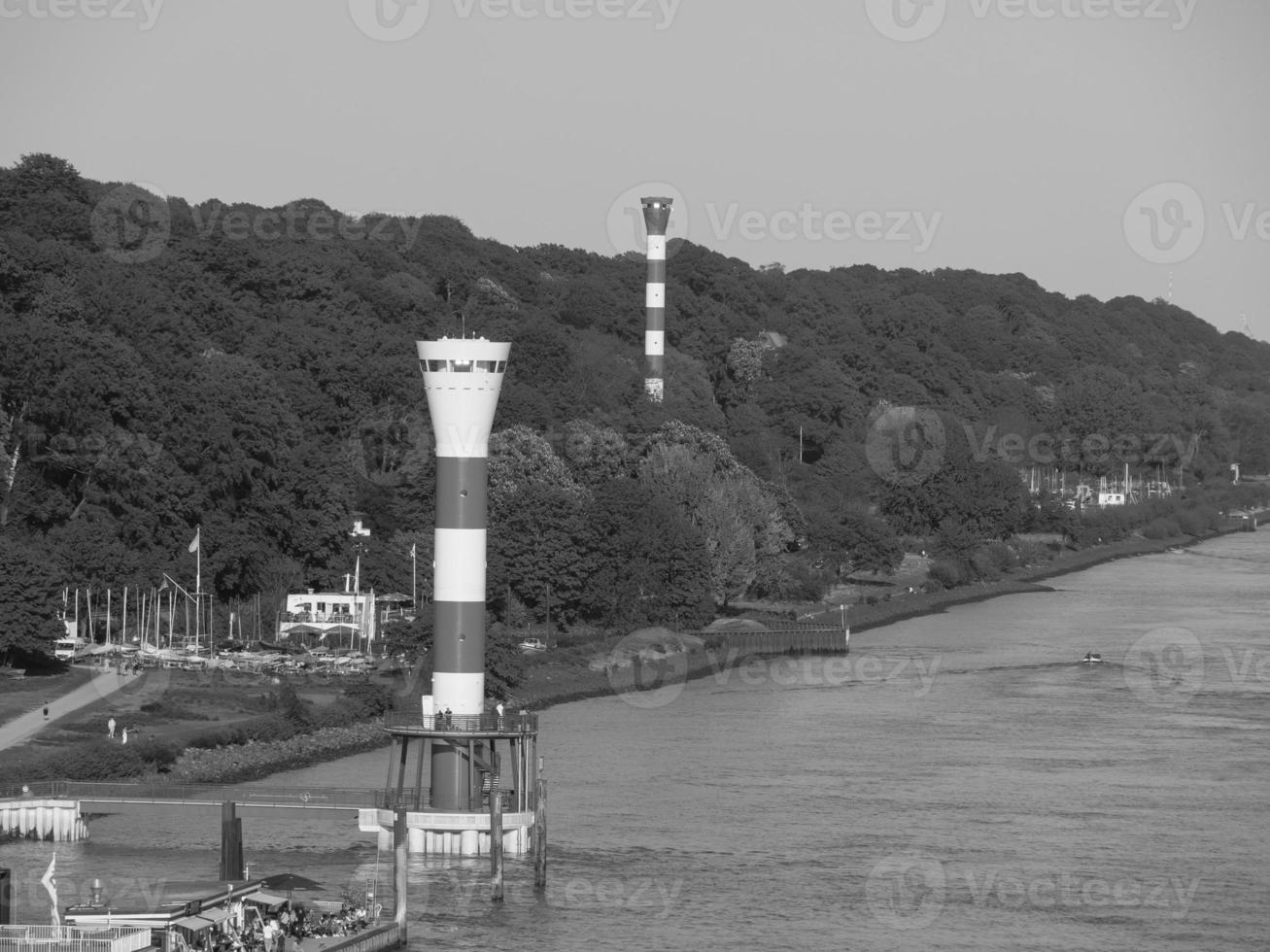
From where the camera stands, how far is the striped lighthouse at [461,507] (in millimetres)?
45250

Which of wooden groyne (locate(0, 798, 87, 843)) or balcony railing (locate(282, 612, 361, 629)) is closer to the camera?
wooden groyne (locate(0, 798, 87, 843))

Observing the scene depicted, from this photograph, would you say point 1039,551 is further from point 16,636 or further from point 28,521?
point 16,636

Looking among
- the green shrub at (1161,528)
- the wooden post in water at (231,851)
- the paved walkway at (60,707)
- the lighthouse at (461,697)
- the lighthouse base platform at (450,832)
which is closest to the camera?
the wooden post in water at (231,851)

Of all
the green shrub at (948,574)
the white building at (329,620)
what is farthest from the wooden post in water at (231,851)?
the green shrub at (948,574)

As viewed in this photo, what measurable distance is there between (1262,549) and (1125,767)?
8566cm

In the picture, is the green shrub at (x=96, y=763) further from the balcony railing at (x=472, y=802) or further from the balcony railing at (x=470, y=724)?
the balcony railing at (x=472, y=802)

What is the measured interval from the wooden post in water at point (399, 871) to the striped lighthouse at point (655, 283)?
242ft

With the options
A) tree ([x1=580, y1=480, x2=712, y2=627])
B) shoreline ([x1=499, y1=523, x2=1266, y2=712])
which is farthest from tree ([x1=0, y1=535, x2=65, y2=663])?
tree ([x1=580, y1=480, x2=712, y2=627])

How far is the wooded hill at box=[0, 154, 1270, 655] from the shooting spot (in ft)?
251

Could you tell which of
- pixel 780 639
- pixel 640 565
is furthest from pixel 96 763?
pixel 780 639

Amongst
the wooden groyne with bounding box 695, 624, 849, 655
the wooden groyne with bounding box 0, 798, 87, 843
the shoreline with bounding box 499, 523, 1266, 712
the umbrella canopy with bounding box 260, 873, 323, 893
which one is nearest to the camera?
the umbrella canopy with bounding box 260, 873, 323, 893

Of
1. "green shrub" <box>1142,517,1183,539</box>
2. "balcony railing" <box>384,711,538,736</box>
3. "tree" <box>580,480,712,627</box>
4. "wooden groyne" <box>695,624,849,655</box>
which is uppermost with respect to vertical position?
"green shrub" <box>1142,517,1183,539</box>

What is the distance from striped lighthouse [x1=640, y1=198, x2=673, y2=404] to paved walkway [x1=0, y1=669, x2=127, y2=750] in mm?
52832

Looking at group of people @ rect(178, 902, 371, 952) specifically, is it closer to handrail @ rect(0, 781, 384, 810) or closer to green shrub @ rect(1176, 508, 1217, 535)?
handrail @ rect(0, 781, 384, 810)
